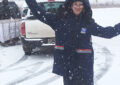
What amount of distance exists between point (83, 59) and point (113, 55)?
20.6 feet

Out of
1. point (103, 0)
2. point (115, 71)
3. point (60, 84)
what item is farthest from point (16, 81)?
point (103, 0)

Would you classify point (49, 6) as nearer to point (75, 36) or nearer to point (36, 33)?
point (36, 33)

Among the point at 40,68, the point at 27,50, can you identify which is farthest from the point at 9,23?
the point at 40,68

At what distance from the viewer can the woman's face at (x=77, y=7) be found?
2984 millimetres

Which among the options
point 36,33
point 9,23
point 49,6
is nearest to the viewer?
point 36,33

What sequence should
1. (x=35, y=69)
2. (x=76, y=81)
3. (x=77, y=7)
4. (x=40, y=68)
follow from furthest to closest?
(x=40, y=68), (x=35, y=69), (x=76, y=81), (x=77, y=7)

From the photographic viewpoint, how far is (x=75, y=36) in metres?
3.02

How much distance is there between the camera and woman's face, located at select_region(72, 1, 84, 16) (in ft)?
9.79

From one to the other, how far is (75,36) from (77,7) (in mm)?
294

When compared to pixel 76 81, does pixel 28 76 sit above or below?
below

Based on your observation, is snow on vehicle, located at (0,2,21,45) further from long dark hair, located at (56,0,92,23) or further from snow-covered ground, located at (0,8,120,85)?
long dark hair, located at (56,0,92,23)

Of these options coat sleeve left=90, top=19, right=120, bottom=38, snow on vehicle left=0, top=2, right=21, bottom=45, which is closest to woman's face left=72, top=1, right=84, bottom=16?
coat sleeve left=90, top=19, right=120, bottom=38

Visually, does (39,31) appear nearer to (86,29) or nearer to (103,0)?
(86,29)

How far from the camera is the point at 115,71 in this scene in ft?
23.2
